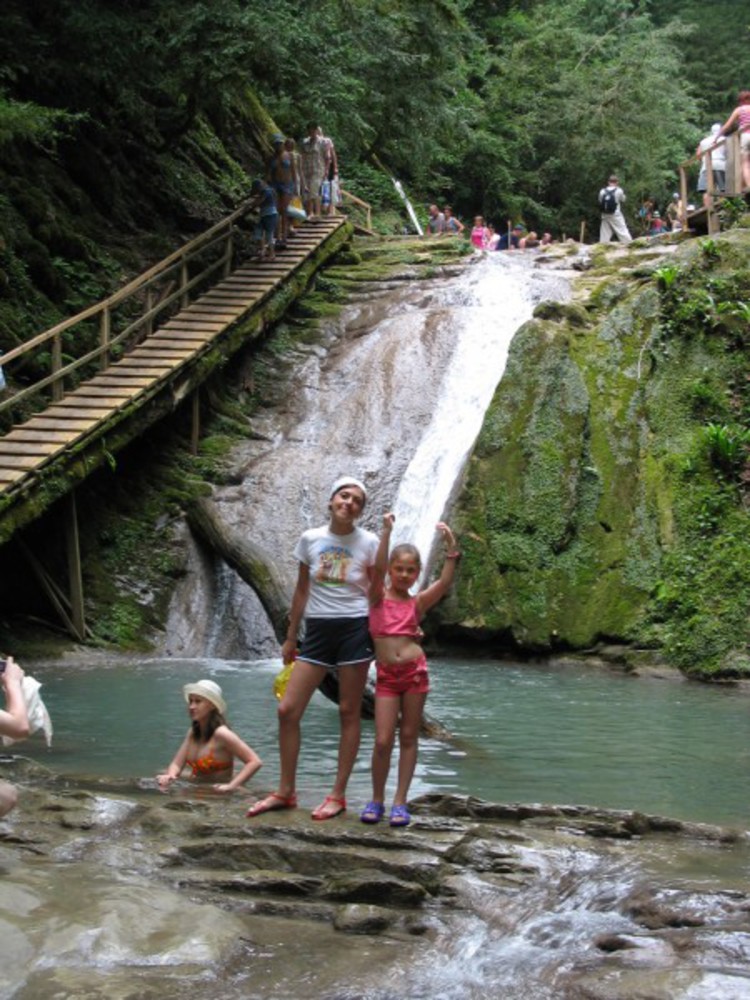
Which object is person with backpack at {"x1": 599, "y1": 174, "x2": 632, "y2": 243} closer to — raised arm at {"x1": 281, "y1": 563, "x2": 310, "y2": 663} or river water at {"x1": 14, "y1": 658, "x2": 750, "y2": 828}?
river water at {"x1": 14, "y1": 658, "x2": 750, "y2": 828}

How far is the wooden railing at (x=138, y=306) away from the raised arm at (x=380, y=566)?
8618 mm

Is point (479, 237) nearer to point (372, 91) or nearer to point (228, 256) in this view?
point (372, 91)

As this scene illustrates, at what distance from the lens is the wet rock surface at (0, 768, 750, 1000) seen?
4.31 m

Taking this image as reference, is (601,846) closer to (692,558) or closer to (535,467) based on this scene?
(692,558)

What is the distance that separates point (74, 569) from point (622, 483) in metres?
6.68

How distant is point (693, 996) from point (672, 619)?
9.87 meters

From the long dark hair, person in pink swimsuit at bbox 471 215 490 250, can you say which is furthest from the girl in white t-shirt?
person in pink swimsuit at bbox 471 215 490 250

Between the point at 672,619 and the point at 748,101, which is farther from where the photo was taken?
the point at 748,101

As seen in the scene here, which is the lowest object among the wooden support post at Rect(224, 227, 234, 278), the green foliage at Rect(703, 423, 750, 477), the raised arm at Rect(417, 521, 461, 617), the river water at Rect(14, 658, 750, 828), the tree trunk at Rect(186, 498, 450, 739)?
the river water at Rect(14, 658, 750, 828)

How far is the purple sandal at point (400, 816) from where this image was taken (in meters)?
5.79

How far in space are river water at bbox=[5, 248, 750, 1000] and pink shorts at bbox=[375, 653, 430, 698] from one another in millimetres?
671

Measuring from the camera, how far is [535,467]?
15.2 metres

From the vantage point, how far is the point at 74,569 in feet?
47.1

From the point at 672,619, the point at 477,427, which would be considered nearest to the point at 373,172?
the point at 477,427
